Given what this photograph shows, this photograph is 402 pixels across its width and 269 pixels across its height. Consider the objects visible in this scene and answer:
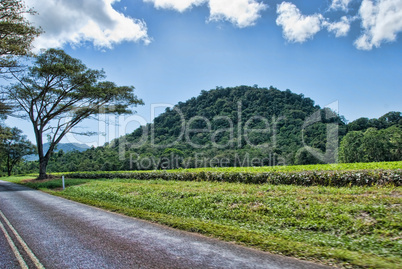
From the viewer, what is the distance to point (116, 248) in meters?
5.16

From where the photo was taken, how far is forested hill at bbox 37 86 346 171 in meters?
49.7

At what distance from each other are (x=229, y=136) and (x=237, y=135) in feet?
6.66

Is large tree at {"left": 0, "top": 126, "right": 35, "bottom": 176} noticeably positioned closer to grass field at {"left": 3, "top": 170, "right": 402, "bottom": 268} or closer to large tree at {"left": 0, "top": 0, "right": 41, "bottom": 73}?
large tree at {"left": 0, "top": 0, "right": 41, "bottom": 73}

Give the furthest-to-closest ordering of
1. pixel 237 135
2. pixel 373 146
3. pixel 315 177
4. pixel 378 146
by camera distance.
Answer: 1. pixel 237 135
2. pixel 373 146
3. pixel 378 146
4. pixel 315 177

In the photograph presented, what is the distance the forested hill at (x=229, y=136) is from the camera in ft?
163

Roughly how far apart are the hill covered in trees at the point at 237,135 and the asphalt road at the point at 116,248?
3941 cm

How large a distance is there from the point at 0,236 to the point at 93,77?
25.6 m

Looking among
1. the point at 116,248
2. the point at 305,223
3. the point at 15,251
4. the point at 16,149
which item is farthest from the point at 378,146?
the point at 16,149

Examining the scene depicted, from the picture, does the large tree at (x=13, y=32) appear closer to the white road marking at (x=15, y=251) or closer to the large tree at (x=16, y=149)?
the white road marking at (x=15, y=251)

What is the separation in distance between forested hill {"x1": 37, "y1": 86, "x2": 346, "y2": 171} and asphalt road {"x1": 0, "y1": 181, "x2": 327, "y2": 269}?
39712 millimetres

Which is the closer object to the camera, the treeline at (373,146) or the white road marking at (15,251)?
the white road marking at (15,251)

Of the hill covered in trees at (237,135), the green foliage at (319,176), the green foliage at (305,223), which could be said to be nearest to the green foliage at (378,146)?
the hill covered in trees at (237,135)

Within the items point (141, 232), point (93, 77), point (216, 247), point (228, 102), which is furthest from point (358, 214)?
point (228, 102)

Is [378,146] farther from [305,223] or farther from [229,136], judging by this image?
[305,223]
